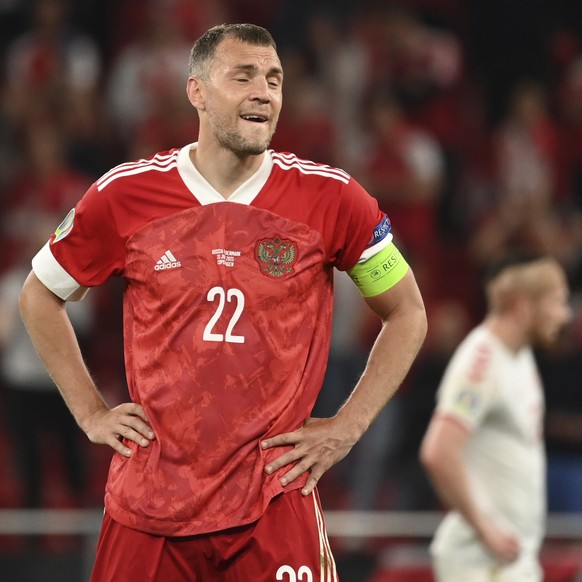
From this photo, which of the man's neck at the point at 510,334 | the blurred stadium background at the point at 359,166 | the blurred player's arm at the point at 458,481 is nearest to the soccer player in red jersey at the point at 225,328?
the blurred player's arm at the point at 458,481

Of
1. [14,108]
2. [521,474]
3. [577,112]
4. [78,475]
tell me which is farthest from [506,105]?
[521,474]

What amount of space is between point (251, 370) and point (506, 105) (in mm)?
8321

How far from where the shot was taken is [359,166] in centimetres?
971

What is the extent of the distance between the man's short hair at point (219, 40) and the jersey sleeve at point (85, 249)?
0.47 metres

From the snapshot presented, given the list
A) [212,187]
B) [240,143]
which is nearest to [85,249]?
[212,187]

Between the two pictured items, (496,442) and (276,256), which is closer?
(276,256)

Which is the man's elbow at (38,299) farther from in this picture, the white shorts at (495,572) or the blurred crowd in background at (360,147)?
the blurred crowd in background at (360,147)

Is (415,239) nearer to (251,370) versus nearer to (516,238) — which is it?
(516,238)

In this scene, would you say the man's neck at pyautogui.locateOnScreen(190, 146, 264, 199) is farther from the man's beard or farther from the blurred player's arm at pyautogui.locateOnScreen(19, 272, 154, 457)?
the blurred player's arm at pyautogui.locateOnScreen(19, 272, 154, 457)

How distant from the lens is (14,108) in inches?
384

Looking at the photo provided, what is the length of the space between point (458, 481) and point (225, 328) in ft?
6.70

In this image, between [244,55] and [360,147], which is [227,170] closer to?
[244,55]

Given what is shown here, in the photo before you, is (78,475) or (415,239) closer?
(78,475)

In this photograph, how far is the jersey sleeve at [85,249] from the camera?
370 centimetres
